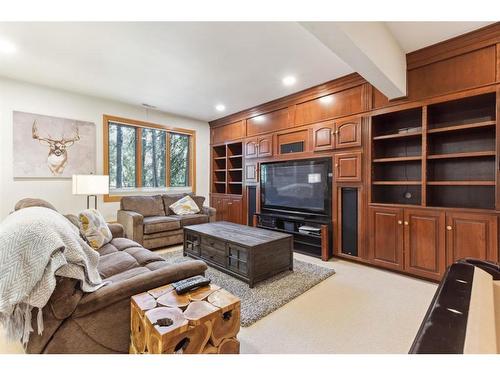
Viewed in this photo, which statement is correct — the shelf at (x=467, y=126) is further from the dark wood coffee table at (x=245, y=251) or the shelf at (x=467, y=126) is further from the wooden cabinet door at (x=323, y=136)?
the dark wood coffee table at (x=245, y=251)

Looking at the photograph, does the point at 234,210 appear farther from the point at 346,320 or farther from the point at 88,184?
the point at 346,320

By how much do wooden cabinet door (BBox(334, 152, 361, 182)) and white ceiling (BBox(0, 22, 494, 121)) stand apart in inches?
42.6

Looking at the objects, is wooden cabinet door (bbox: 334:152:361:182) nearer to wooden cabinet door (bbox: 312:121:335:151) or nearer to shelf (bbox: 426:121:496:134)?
wooden cabinet door (bbox: 312:121:335:151)

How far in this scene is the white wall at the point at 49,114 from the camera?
10.6 ft

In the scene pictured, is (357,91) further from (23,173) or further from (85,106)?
(23,173)

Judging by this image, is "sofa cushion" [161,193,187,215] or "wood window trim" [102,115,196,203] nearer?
"wood window trim" [102,115,196,203]

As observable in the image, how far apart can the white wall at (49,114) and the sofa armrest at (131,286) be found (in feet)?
10.5

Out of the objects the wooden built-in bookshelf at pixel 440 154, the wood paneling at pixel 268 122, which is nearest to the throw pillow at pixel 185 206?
the wood paneling at pixel 268 122

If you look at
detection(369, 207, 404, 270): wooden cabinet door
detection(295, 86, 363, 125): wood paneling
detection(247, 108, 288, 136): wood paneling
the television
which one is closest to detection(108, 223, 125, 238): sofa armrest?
the television

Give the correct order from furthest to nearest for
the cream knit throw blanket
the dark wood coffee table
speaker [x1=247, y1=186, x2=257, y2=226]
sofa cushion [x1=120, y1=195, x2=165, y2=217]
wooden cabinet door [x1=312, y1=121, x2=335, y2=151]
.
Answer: speaker [x1=247, y1=186, x2=257, y2=226] → sofa cushion [x1=120, y1=195, x2=165, y2=217] → wooden cabinet door [x1=312, y1=121, x2=335, y2=151] → the dark wood coffee table → the cream knit throw blanket

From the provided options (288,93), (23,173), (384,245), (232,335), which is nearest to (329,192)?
(384,245)

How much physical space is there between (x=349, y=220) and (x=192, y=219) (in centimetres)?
255

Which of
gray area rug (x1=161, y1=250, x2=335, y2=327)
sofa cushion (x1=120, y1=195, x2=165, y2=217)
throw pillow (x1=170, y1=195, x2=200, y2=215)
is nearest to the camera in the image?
gray area rug (x1=161, y1=250, x2=335, y2=327)

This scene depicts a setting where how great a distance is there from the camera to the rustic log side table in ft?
3.43
